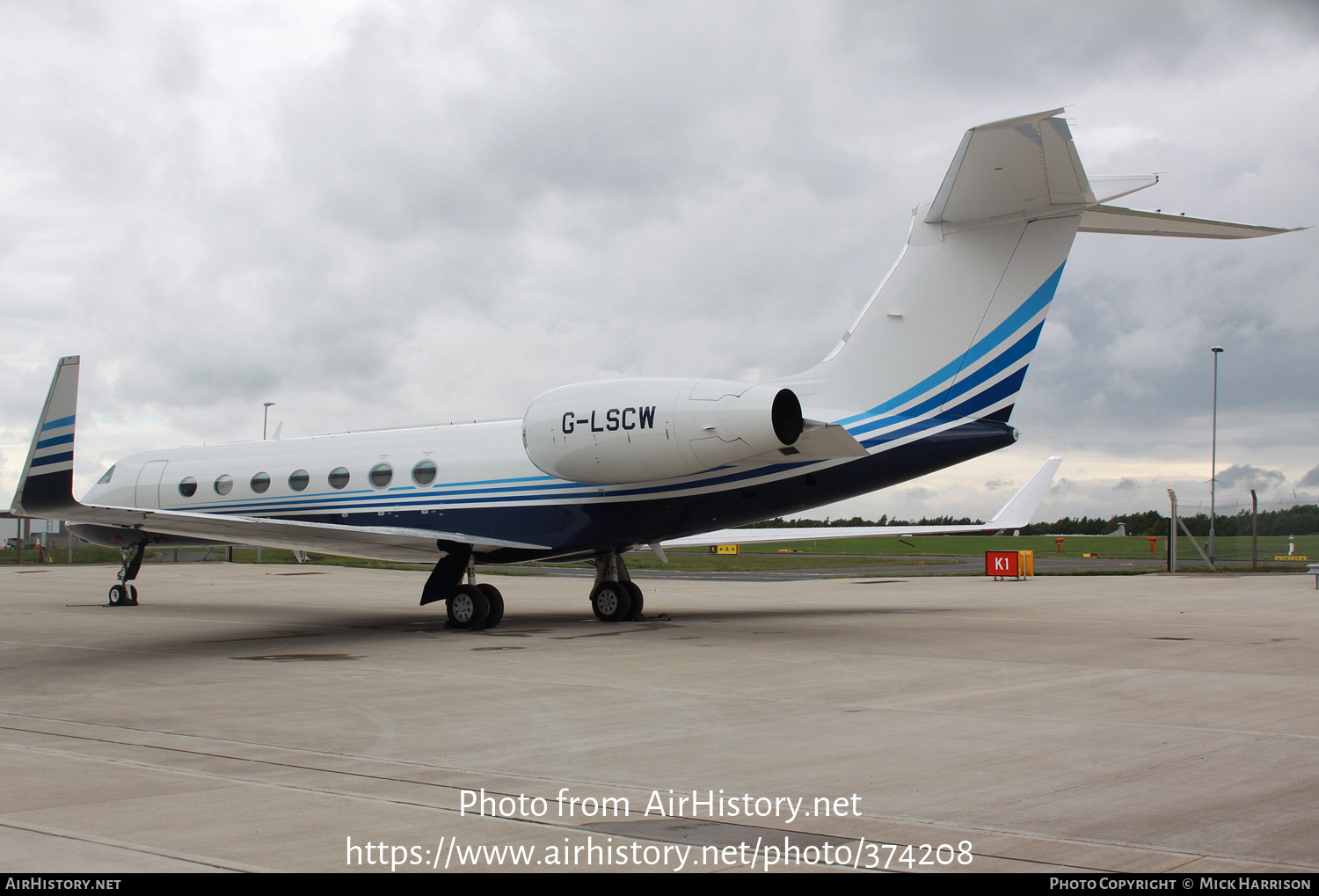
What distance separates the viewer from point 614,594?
15727 millimetres

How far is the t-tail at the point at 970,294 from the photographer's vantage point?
11203 mm

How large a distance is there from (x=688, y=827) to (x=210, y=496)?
1577cm

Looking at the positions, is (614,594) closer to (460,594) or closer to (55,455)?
(460,594)

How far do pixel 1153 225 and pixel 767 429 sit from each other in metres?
5.06

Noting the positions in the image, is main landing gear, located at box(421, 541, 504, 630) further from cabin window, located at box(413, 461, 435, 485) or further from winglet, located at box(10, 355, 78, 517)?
winglet, located at box(10, 355, 78, 517)

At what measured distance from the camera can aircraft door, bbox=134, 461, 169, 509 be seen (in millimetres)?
18547

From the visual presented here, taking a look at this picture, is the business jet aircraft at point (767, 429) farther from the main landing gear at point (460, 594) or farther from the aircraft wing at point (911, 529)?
the aircraft wing at point (911, 529)

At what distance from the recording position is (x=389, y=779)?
5453 millimetres

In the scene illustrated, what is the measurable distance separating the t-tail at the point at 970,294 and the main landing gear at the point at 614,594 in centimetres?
474

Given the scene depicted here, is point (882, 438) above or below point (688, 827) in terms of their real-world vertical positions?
above

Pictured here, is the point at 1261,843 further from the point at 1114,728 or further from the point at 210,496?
the point at 210,496

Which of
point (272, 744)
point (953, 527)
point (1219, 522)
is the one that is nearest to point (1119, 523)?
point (1219, 522)

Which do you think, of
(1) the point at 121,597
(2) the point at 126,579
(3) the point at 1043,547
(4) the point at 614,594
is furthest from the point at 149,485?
(3) the point at 1043,547

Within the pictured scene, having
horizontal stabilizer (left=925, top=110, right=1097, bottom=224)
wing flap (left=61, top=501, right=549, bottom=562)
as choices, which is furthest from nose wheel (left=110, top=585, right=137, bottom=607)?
horizontal stabilizer (left=925, top=110, right=1097, bottom=224)
